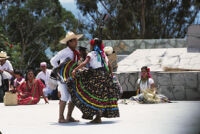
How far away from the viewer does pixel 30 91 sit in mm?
11430

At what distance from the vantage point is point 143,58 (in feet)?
51.6

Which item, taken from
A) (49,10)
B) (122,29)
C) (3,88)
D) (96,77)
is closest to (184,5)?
(122,29)

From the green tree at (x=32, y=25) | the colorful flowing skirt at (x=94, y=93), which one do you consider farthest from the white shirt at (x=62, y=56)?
the green tree at (x=32, y=25)

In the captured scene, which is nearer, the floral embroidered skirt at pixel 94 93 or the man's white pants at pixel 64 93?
the floral embroidered skirt at pixel 94 93

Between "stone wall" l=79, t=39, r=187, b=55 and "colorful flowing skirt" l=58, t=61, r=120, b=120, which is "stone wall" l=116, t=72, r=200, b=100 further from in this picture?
"stone wall" l=79, t=39, r=187, b=55

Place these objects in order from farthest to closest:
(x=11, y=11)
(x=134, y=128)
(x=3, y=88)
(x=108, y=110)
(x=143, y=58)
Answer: (x=11, y=11) < (x=143, y=58) < (x=3, y=88) < (x=108, y=110) < (x=134, y=128)

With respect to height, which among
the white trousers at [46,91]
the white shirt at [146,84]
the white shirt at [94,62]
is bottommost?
the white trousers at [46,91]

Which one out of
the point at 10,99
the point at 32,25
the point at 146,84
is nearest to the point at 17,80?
the point at 10,99

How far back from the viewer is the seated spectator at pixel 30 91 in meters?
11.3

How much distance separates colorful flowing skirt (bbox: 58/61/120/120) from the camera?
5.93m

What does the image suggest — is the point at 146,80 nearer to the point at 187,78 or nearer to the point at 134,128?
the point at 187,78

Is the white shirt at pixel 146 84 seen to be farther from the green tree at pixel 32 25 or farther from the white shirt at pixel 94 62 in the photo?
the green tree at pixel 32 25

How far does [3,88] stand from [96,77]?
697 cm

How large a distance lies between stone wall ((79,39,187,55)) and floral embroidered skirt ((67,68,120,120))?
53.7 ft
